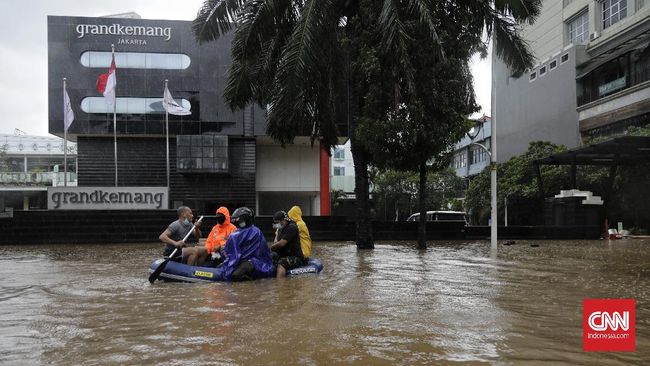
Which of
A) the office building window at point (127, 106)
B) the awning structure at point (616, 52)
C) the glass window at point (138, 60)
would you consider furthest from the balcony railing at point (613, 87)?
the office building window at point (127, 106)

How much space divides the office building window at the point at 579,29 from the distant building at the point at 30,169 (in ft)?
136

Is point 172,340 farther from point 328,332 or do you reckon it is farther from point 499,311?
point 499,311

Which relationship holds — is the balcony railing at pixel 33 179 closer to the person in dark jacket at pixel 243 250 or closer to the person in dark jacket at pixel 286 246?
the person in dark jacket at pixel 286 246

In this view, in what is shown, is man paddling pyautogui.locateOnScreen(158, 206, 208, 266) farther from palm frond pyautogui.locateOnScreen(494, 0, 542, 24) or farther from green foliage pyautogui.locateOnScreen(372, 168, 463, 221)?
green foliage pyautogui.locateOnScreen(372, 168, 463, 221)

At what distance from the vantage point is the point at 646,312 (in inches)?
247

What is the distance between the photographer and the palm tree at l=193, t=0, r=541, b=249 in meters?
13.4

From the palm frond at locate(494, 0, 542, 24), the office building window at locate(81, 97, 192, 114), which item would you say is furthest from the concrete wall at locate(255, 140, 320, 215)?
the palm frond at locate(494, 0, 542, 24)

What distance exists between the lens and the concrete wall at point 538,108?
1585 inches

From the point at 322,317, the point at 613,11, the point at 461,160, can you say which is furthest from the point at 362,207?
the point at 461,160

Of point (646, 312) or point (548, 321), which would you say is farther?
point (646, 312)

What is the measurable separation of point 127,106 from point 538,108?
104 ft

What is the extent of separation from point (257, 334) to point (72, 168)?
174ft

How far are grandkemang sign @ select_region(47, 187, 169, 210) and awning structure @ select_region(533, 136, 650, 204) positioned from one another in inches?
683

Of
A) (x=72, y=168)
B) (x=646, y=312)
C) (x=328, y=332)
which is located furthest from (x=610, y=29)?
(x=72, y=168)
